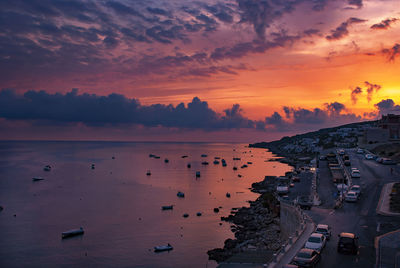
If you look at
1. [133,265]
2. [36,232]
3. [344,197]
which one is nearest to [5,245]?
[36,232]

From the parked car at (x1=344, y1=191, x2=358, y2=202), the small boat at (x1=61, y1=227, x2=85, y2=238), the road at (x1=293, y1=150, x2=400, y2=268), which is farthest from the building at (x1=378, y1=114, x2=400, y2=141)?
the small boat at (x1=61, y1=227, x2=85, y2=238)

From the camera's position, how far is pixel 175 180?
126250mm

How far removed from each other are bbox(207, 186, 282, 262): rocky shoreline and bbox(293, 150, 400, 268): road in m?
7.09

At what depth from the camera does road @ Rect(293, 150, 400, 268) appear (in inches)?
949

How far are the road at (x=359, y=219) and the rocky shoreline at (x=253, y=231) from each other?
7.09 metres

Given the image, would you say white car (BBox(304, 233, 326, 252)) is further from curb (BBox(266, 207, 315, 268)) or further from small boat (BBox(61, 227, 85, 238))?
small boat (BBox(61, 227, 85, 238))

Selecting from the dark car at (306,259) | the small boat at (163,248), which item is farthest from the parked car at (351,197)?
the small boat at (163,248)

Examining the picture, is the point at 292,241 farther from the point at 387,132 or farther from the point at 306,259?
the point at 387,132

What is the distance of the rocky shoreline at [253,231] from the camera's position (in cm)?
4259

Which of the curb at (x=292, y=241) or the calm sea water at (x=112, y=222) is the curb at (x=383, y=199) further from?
the calm sea water at (x=112, y=222)

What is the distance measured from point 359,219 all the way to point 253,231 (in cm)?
2057

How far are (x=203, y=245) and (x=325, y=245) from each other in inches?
1066

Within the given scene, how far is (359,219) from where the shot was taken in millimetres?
35406

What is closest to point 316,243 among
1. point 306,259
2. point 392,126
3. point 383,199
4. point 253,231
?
point 306,259
